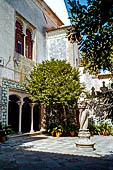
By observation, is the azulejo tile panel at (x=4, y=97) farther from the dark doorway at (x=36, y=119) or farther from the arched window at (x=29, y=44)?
the arched window at (x=29, y=44)

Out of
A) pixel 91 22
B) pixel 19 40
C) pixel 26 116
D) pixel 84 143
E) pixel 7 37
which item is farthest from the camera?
pixel 26 116

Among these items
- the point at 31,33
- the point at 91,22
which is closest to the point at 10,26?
the point at 31,33

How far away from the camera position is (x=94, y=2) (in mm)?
3211

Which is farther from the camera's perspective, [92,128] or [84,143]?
[92,128]

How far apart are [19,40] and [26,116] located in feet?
16.9

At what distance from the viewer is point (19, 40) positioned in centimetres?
1327

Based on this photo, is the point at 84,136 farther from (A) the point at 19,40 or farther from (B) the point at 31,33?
(B) the point at 31,33

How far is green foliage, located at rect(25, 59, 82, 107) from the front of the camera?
1158 centimetres

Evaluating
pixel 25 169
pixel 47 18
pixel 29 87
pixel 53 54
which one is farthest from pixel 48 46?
pixel 25 169

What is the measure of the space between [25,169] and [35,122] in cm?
939

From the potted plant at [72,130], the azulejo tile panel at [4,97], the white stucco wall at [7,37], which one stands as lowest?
the potted plant at [72,130]

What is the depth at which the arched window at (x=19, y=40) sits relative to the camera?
1291 centimetres

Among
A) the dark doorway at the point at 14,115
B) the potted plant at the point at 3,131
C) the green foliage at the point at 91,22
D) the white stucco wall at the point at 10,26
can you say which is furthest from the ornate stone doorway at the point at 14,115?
the green foliage at the point at 91,22

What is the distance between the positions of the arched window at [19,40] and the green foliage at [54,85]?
6.04 ft
